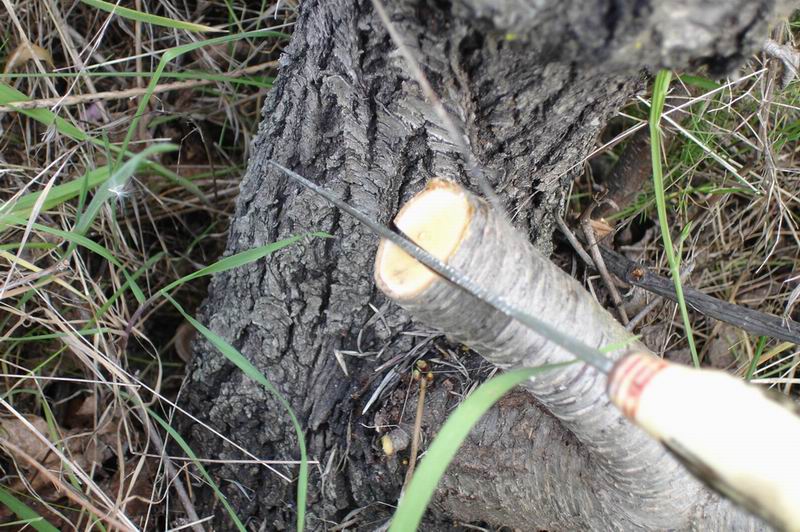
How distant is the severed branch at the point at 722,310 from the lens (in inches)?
52.2

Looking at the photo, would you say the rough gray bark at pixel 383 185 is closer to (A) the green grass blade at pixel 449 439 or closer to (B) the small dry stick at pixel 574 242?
(B) the small dry stick at pixel 574 242

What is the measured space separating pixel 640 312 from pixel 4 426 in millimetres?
1447

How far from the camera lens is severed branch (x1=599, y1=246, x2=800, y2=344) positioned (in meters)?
1.33

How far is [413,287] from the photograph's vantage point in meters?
0.81

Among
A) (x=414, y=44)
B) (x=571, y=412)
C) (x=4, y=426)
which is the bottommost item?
(x=4, y=426)

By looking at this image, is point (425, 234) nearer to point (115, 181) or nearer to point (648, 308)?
point (115, 181)

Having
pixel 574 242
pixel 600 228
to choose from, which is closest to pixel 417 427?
pixel 574 242

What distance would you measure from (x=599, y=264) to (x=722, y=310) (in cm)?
27

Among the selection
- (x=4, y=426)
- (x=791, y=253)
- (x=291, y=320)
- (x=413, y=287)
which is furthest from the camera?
(x=791, y=253)

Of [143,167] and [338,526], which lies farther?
[143,167]

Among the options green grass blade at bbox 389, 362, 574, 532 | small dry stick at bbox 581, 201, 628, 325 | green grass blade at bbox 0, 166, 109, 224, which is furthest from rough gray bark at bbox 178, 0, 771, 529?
green grass blade at bbox 389, 362, 574, 532

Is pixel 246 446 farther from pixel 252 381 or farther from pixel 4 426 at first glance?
pixel 4 426

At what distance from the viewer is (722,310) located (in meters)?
1.36

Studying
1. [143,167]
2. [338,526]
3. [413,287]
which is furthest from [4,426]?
[413,287]
